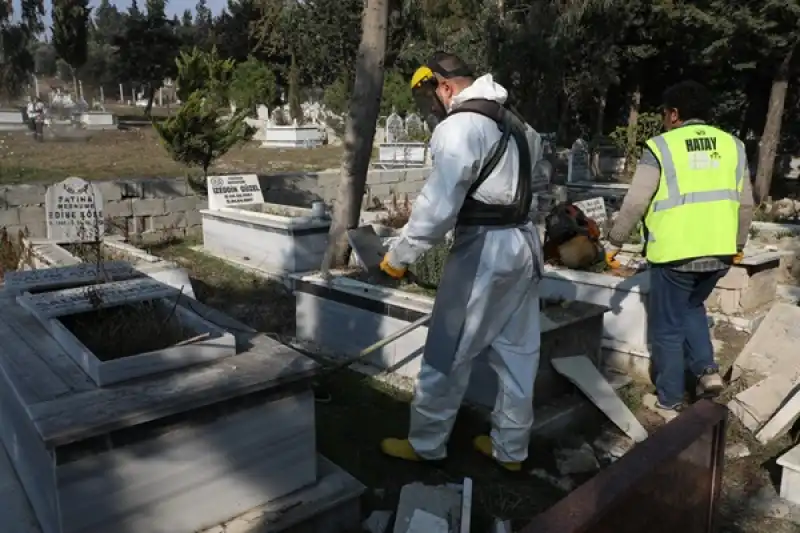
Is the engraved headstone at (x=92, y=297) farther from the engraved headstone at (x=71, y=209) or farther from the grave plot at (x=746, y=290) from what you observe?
the grave plot at (x=746, y=290)

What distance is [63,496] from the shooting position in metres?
2.08

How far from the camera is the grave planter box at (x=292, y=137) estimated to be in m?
24.3

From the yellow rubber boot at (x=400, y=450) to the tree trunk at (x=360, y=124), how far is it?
189 centimetres

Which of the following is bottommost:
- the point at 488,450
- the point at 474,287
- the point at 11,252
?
the point at 488,450

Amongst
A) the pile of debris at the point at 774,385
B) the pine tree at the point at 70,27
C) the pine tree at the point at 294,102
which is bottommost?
the pile of debris at the point at 774,385

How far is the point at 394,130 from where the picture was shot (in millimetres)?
22172

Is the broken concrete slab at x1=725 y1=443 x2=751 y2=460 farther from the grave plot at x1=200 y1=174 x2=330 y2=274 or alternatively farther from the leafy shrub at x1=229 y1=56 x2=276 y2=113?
the leafy shrub at x1=229 y1=56 x2=276 y2=113

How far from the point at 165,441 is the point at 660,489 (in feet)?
4.89

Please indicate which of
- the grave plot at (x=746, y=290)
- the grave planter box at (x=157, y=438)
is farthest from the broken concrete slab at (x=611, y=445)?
the grave plot at (x=746, y=290)

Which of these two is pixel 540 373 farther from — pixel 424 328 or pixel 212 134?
pixel 212 134

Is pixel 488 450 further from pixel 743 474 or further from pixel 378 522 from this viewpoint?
pixel 743 474

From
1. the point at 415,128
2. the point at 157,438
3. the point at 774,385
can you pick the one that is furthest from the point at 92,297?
the point at 415,128

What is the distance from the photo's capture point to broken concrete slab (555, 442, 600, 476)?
346cm

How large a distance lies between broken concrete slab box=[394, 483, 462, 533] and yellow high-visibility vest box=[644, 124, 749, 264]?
6.76 ft
